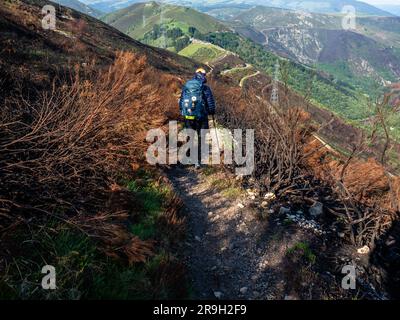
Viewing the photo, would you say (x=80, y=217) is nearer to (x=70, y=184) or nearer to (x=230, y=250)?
(x=70, y=184)

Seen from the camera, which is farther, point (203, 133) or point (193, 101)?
point (203, 133)

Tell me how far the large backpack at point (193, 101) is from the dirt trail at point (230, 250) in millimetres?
1755

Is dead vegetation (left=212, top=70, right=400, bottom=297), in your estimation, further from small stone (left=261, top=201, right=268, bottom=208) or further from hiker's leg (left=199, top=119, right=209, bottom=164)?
hiker's leg (left=199, top=119, right=209, bottom=164)

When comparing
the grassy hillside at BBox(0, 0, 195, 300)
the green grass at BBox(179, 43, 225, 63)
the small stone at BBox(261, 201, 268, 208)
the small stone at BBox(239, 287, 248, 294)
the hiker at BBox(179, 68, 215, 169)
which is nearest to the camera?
the grassy hillside at BBox(0, 0, 195, 300)

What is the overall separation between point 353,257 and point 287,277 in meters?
1.56

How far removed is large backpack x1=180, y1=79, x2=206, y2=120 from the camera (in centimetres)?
781

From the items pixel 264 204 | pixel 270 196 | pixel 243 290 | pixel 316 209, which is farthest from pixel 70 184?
pixel 316 209

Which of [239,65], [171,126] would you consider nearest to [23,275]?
[171,126]

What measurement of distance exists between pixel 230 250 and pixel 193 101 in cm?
362

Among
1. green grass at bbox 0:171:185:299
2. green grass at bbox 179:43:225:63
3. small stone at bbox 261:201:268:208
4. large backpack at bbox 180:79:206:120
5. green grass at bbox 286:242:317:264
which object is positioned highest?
large backpack at bbox 180:79:206:120

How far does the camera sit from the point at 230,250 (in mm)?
5414

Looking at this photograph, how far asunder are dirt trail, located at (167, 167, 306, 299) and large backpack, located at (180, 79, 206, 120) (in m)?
1.76

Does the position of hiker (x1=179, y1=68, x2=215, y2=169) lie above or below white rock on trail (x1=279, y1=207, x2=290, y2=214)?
above

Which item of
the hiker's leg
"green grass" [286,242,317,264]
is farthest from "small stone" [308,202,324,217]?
the hiker's leg
